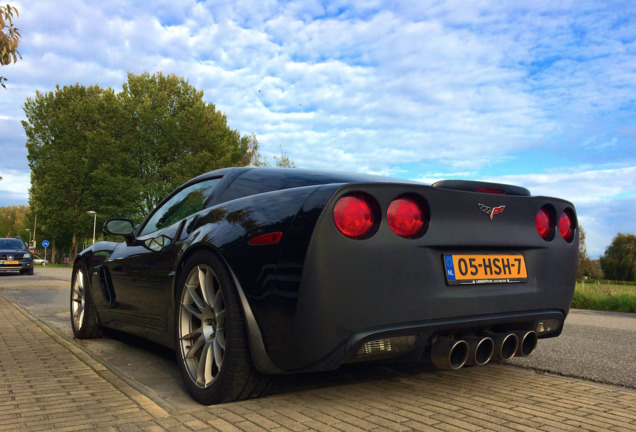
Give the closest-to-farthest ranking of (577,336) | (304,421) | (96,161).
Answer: (304,421)
(577,336)
(96,161)

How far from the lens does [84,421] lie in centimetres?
280

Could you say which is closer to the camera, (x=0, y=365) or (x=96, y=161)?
(x=0, y=365)

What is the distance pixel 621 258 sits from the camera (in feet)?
197

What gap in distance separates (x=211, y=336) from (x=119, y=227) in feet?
6.17

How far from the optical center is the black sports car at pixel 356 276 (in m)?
2.58

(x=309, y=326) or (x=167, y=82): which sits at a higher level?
(x=167, y=82)

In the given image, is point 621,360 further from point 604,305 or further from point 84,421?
point 604,305

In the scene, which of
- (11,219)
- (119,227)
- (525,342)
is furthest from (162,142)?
(11,219)

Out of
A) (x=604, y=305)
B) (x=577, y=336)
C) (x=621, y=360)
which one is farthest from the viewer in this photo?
(x=604, y=305)

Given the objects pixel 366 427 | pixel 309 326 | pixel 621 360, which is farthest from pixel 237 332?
pixel 621 360

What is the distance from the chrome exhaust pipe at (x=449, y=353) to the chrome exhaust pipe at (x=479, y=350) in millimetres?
34

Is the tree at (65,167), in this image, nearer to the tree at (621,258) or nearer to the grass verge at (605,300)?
the grass verge at (605,300)

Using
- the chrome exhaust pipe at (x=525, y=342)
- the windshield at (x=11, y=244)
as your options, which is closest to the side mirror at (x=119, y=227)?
the chrome exhaust pipe at (x=525, y=342)

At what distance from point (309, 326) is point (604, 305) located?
1016 centimetres
